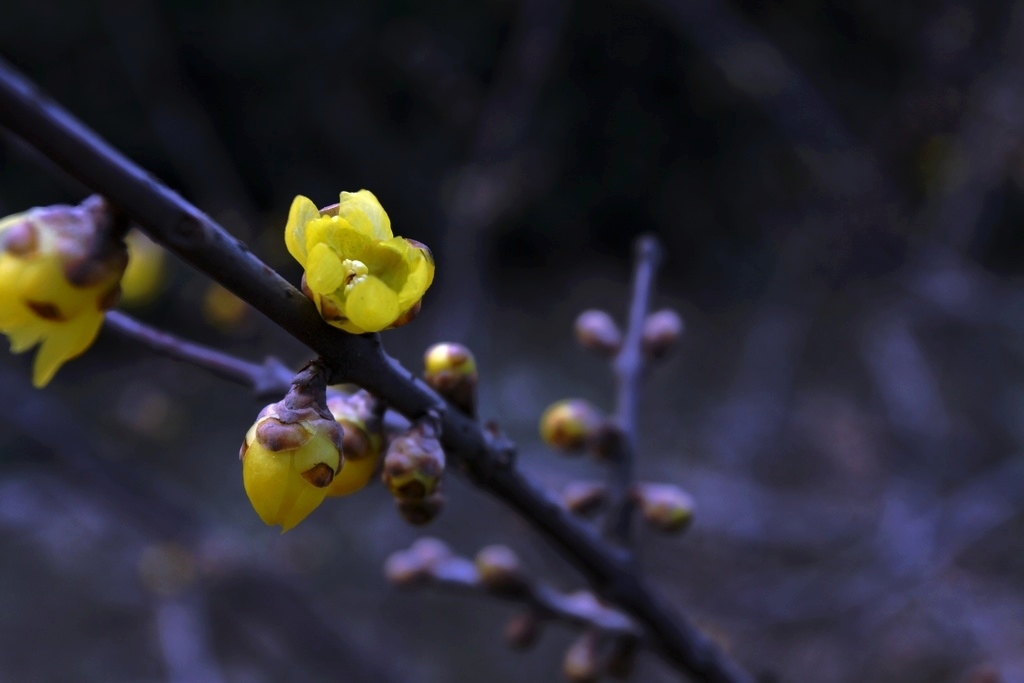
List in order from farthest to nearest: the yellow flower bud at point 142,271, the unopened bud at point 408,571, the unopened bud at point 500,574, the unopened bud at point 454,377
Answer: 1. the yellow flower bud at point 142,271
2. the unopened bud at point 408,571
3. the unopened bud at point 500,574
4. the unopened bud at point 454,377

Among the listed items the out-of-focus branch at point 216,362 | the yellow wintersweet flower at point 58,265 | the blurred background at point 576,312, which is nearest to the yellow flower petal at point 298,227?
the yellow wintersweet flower at point 58,265

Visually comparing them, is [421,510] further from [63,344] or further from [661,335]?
[661,335]

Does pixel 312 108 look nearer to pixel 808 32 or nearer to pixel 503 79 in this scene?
pixel 503 79

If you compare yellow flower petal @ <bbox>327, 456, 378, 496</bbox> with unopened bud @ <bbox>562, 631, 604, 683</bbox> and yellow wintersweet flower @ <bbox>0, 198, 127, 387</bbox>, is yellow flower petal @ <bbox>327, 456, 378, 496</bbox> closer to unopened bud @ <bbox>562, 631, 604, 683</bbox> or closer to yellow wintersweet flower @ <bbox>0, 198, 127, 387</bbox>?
yellow wintersweet flower @ <bbox>0, 198, 127, 387</bbox>

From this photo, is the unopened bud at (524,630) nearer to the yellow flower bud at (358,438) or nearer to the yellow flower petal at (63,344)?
the yellow flower bud at (358,438)

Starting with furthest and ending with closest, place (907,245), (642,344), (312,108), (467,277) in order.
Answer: (312,108)
(907,245)
(467,277)
(642,344)

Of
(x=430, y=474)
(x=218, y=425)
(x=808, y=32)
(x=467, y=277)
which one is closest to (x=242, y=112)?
(x=218, y=425)
